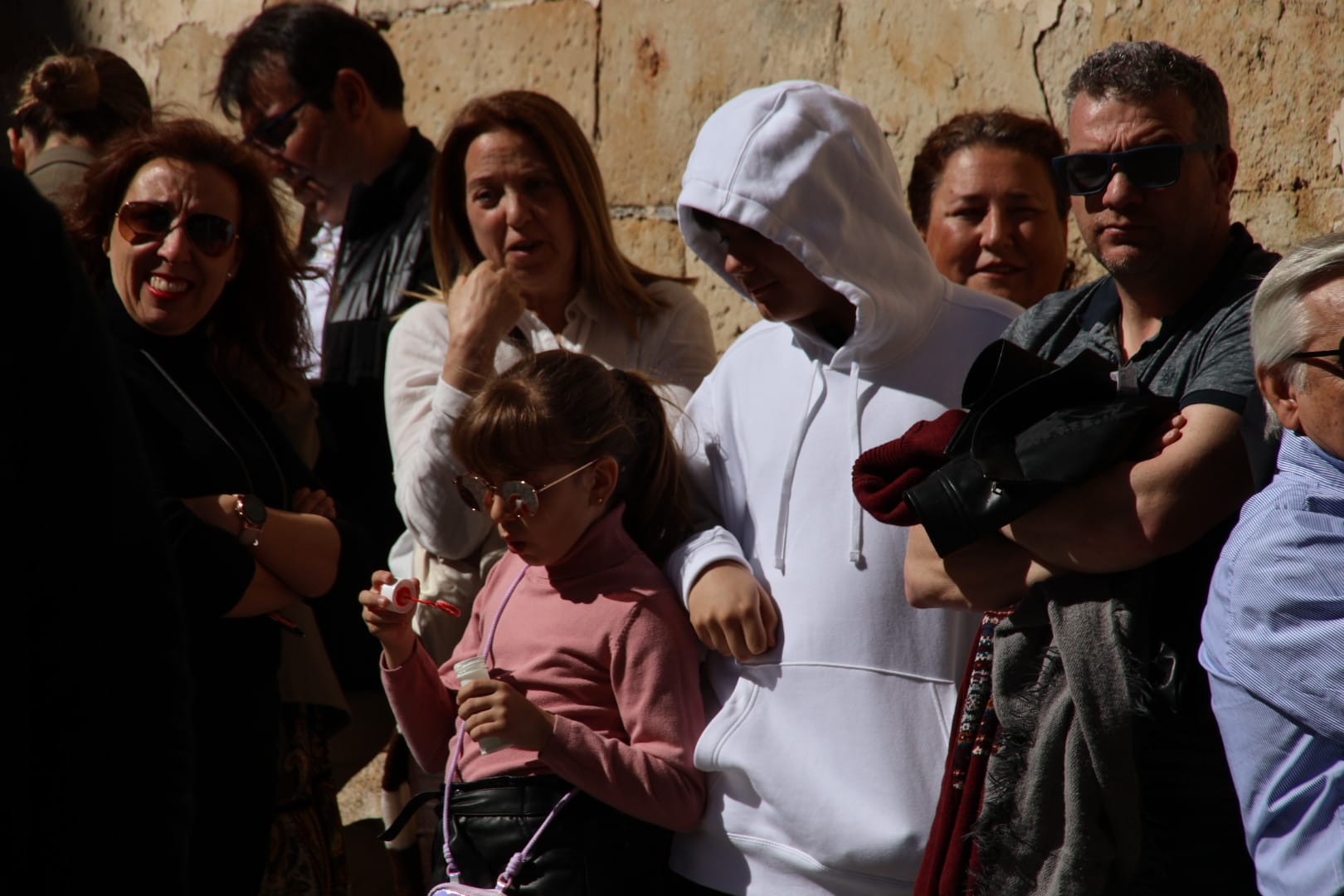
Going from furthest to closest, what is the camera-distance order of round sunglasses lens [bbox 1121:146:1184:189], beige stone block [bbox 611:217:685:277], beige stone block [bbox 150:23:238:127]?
1. beige stone block [bbox 150:23:238:127]
2. beige stone block [bbox 611:217:685:277]
3. round sunglasses lens [bbox 1121:146:1184:189]

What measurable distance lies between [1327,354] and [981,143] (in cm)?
149

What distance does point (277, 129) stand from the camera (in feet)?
12.5

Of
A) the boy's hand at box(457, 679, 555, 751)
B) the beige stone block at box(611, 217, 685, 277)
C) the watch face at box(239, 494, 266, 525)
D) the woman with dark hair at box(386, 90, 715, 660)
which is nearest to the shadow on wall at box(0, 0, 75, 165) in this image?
the beige stone block at box(611, 217, 685, 277)

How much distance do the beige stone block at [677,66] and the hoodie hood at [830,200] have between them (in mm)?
1411

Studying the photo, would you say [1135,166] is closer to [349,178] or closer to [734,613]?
[734,613]

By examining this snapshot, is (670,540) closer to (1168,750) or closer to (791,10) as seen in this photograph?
(1168,750)

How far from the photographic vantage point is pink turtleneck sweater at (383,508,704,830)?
2.17 meters

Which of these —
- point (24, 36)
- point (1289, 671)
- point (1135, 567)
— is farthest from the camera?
point (24, 36)

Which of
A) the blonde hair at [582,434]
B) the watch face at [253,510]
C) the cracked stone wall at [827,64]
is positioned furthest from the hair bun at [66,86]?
the blonde hair at [582,434]

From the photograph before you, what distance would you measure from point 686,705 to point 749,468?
41cm

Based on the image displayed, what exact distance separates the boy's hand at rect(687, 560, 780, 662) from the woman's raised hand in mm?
736

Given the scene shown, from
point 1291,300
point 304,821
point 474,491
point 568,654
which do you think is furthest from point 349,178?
point 1291,300

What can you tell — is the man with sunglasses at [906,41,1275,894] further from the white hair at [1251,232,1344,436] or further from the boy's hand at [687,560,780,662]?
the boy's hand at [687,560,780,662]

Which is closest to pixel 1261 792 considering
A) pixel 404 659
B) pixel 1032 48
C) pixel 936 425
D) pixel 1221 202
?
pixel 936 425
